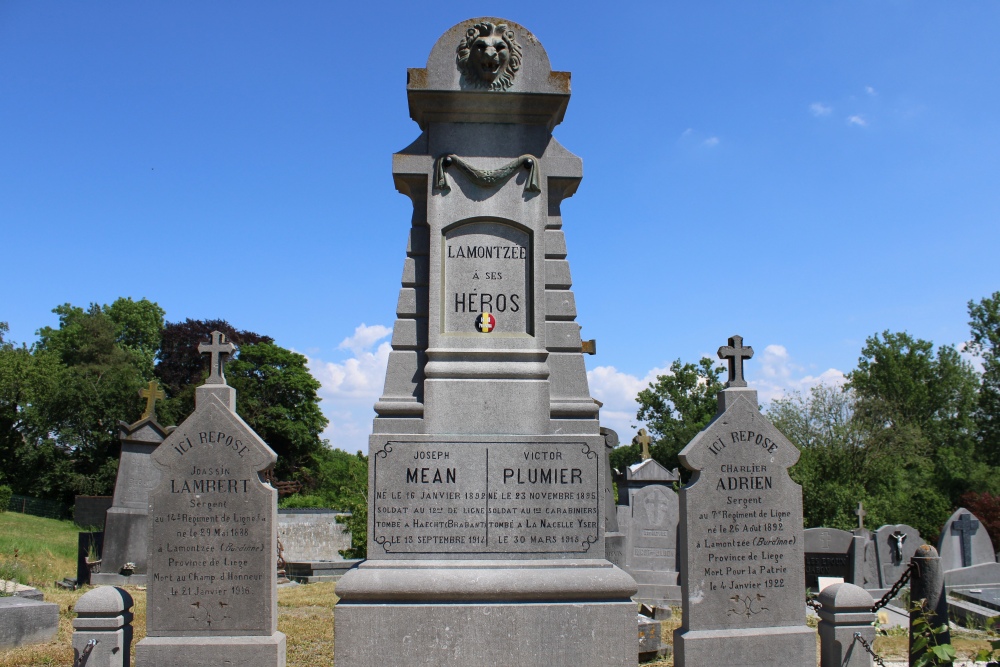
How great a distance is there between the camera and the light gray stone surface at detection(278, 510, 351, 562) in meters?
19.0

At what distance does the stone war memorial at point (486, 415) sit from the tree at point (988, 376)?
42693mm

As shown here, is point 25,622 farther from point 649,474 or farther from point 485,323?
point 649,474

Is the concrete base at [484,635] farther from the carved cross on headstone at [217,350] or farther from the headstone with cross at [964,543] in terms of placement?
the headstone with cross at [964,543]

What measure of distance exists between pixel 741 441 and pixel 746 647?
5.67ft

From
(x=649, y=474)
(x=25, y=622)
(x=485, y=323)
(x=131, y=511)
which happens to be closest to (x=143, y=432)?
(x=131, y=511)

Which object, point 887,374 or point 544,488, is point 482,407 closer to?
point 544,488

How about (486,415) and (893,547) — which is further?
(893,547)

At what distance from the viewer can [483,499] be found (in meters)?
5.73

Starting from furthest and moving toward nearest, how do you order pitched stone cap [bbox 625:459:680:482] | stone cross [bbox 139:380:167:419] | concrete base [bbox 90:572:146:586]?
stone cross [bbox 139:380:167:419], pitched stone cap [bbox 625:459:680:482], concrete base [bbox 90:572:146:586]

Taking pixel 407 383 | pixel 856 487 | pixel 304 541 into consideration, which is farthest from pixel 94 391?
pixel 407 383

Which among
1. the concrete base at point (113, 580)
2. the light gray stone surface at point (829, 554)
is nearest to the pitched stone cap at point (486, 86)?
the concrete base at point (113, 580)

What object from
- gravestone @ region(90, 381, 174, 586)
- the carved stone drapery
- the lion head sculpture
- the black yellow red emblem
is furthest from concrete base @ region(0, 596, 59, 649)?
the lion head sculpture

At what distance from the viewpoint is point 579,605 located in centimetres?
546

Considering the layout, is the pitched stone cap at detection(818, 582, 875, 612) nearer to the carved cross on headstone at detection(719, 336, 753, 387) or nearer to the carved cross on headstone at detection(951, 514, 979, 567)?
the carved cross on headstone at detection(719, 336, 753, 387)
